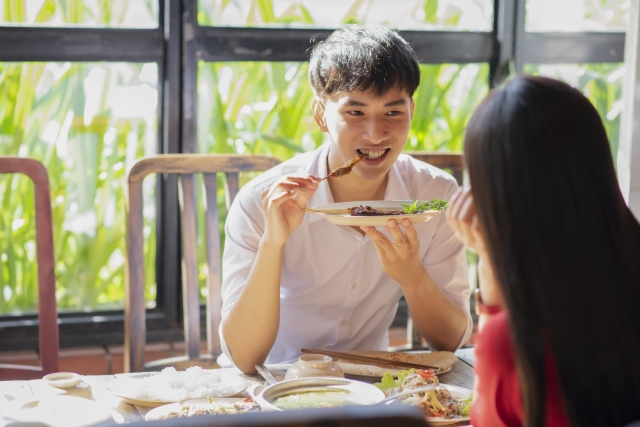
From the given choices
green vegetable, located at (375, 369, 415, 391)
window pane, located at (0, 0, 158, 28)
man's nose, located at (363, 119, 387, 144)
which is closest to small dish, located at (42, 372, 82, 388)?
green vegetable, located at (375, 369, 415, 391)

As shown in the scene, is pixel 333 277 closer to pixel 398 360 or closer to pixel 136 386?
pixel 398 360

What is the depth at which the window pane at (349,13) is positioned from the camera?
276 cm

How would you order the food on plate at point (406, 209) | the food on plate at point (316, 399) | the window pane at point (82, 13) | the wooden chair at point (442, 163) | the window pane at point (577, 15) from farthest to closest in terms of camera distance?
the window pane at point (577, 15), the window pane at point (82, 13), the wooden chair at point (442, 163), the food on plate at point (406, 209), the food on plate at point (316, 399)

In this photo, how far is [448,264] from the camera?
196 centimetres

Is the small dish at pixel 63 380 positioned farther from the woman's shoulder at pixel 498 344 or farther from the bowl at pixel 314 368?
the woman's shoulder at pixel 498 344

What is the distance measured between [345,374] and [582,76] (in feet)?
7.36

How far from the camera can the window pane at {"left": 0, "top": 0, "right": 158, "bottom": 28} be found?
2.54 metres

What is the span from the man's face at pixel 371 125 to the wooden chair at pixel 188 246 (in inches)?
13.2

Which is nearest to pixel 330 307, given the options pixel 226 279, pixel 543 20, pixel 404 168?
pixel 226 279

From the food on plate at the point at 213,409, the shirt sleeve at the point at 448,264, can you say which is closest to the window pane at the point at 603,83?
the shirt sleeve at the point at 448,264

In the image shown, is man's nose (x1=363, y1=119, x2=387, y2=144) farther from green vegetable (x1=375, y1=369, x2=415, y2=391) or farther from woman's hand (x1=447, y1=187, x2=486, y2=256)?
woman's hand (x1=447, y1=187, x2=486, y2=256)

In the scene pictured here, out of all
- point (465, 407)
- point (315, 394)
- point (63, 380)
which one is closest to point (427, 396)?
point (465, 407)

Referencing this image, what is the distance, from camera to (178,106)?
2.73 meters

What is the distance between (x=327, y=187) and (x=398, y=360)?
0.64 metres
